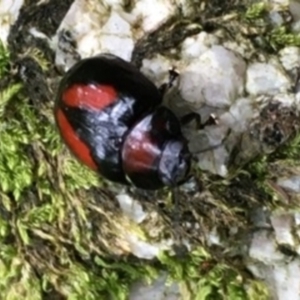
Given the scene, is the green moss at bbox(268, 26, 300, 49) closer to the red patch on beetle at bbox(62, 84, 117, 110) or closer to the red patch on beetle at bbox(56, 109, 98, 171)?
the red patch on beetle at bbox(62, 84, 117, 110)

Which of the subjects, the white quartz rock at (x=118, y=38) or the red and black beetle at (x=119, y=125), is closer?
the red and black beetle at (x=119, y=125)

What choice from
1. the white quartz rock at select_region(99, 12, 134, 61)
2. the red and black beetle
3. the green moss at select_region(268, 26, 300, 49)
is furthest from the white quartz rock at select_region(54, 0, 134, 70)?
the green moss at select_region(268, 26, 300, 49)

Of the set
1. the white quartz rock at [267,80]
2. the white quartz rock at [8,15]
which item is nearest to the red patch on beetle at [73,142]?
the white quartz rock at [8,15]

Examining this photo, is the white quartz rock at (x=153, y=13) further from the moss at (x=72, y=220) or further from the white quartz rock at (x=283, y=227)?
the white quartz rock at (x=283, y=227)

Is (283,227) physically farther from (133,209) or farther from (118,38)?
(118,38)

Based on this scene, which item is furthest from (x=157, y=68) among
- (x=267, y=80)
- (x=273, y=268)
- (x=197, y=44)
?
(x=273, y=268)
